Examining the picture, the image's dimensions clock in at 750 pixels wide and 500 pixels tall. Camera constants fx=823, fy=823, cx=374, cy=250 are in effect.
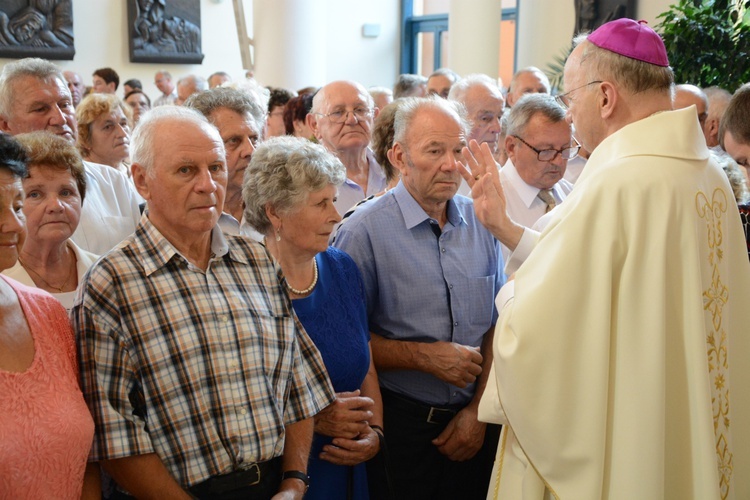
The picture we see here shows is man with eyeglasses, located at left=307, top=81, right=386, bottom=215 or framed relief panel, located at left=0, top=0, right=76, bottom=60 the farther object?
framed relief panel, located at left=0, top=0, right=76, bottom=60

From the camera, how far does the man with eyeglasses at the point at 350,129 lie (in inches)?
177

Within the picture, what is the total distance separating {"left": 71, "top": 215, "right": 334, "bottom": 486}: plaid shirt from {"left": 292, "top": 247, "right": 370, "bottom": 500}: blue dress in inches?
14.3

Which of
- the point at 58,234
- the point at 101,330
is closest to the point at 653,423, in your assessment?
the point at 101,330

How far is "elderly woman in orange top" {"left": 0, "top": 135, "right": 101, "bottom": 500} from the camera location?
182 centimetres

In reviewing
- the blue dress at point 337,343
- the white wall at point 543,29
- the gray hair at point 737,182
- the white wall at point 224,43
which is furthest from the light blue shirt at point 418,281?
the white wall at point 224,43

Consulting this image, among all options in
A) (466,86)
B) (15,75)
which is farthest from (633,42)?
(466,86)

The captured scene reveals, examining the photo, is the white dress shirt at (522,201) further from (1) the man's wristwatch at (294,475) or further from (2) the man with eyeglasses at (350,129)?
(1) the man's wristwatch at (294,475)

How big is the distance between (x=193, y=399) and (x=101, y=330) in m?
0.30

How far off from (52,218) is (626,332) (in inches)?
69.4

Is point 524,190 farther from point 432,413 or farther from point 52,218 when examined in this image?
point 52,218

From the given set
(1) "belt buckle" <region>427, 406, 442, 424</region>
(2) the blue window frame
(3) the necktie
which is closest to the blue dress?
(1) "belt buckle" <region>427, 406, 442, 424</region>

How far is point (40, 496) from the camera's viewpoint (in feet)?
6.07

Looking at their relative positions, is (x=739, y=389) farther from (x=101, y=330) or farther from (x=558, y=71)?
(x=558, y=71)

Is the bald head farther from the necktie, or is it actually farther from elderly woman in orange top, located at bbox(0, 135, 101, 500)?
elderly woman in orange top, located at bbox(0, 135, 101, 500)
